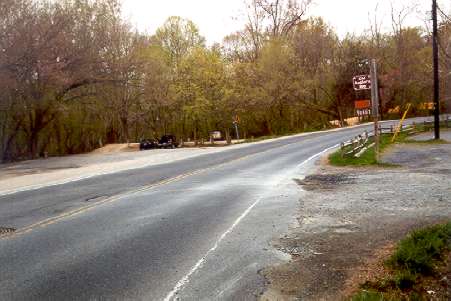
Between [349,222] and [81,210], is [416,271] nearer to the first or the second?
[349,222]

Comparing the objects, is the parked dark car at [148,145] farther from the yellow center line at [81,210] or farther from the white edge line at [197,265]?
the white edge line at [197,265]

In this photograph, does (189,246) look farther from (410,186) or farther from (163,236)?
(410,186)

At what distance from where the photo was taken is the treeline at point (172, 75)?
35.2 m

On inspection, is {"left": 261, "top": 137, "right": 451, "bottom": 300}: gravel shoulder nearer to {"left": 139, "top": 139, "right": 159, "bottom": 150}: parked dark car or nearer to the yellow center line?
the yellow center line

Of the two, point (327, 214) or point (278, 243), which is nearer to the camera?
point (278, 243)

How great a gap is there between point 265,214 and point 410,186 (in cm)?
487

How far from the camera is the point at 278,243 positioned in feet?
26.0

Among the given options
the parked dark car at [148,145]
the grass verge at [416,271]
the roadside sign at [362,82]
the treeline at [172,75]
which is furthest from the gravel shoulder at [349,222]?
the parked dark car at [148,145]

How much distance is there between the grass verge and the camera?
549cm

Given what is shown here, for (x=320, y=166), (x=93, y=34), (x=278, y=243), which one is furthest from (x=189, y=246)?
(x=93, y=34)

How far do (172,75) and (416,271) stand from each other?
49.7m

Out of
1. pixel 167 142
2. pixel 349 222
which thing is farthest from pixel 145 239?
pixel 167 142

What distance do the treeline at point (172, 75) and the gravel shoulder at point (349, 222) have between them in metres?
25.2

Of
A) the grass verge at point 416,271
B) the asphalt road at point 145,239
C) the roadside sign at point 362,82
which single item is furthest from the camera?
the roadside sign at point 362,82
